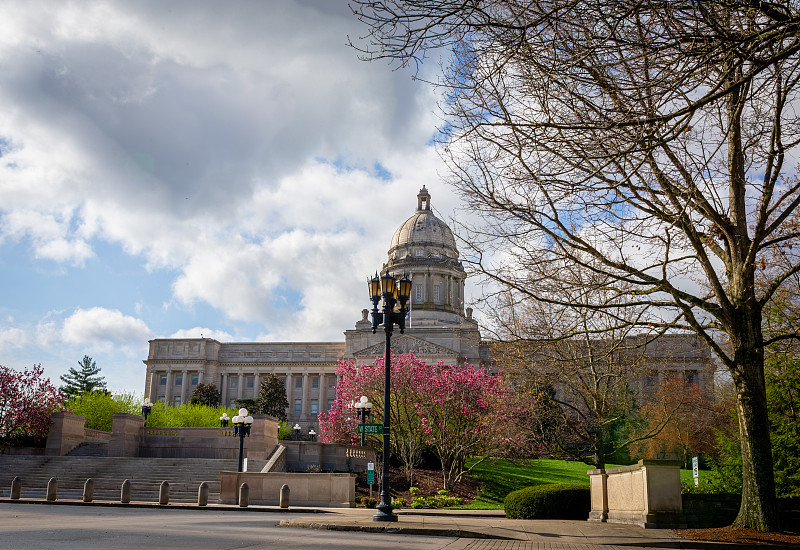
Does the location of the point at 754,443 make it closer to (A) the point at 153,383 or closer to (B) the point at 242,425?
(B) the point at 242,425

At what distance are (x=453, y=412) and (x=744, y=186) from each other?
26.8 m

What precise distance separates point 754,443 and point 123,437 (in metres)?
32.5

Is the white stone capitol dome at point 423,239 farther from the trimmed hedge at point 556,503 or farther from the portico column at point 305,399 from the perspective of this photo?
the trimmed hedge at point 556,503

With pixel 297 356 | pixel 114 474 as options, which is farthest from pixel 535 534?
pixel 297 356

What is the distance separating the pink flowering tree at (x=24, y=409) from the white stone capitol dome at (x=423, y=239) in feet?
218

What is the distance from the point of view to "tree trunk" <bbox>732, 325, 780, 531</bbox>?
562 inches

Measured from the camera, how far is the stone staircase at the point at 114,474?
100 feet

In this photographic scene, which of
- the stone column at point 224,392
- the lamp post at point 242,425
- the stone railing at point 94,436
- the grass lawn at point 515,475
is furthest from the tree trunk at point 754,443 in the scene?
the stone column at point 224,392

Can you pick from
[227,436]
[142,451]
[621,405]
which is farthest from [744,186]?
[142,451]

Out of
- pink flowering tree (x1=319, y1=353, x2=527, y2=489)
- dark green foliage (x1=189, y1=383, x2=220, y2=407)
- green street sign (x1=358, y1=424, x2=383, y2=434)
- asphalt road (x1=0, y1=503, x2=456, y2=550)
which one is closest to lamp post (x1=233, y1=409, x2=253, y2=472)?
pink flowering tree (x1=319, y1=353, x2=527, y2=489)

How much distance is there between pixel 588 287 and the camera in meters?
16.0

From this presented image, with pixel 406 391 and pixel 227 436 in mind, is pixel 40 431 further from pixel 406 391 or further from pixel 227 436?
pixel 406 391

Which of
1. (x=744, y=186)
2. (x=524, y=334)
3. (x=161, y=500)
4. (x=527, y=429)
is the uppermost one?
(x=744, y=186)

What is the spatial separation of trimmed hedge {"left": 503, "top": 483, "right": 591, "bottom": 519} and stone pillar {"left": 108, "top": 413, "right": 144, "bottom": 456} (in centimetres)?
2443
